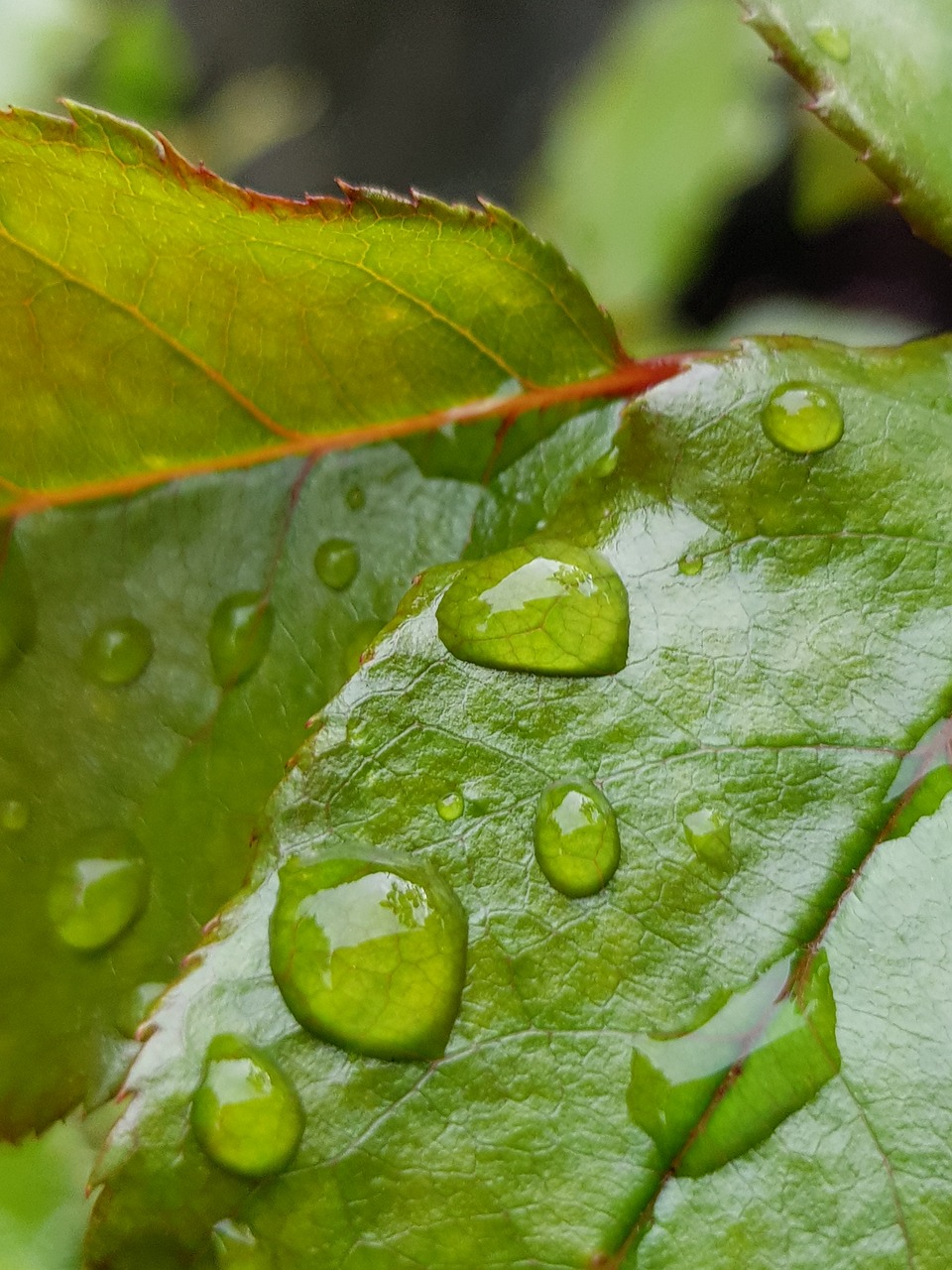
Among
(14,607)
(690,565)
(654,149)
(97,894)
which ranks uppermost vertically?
(654,149)

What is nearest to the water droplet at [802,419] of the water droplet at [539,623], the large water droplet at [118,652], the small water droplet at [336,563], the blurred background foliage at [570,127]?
the water droplet at [539,623]

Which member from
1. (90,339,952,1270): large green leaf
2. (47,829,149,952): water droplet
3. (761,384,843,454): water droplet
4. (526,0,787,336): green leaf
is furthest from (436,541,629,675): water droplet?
(526,0,787,336): green leaf

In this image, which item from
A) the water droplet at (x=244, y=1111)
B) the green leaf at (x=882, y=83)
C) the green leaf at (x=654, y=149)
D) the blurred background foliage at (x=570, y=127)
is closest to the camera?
the water droplet at (x=244, y=1111)

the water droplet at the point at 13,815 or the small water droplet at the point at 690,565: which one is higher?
the small water droplet at the point at 690,565

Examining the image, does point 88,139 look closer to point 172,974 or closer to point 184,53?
point 172,974

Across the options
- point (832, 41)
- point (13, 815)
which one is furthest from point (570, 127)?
point (13, 815)

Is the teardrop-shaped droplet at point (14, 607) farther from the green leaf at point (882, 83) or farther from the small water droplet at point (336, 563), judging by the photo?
A: the green leaf at point (882, 83)

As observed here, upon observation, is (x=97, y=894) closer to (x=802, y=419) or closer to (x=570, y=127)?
(x=802, y=419)
